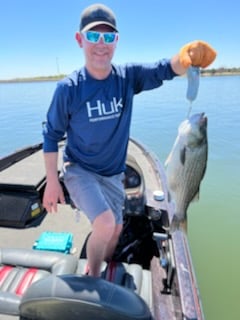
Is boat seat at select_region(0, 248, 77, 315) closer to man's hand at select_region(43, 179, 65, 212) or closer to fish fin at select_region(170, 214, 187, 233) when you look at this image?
man's hand at select_region(43, 179, 65, 212)

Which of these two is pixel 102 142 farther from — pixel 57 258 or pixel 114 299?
pixel 114 299

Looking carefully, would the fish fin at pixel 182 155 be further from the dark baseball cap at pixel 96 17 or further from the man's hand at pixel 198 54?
the dark baseball cap at pixel 96 17

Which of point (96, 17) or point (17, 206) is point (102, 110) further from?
point (17, 206)

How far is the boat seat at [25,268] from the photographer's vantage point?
2051 mm

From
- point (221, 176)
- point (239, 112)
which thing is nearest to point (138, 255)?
point (221, 176)

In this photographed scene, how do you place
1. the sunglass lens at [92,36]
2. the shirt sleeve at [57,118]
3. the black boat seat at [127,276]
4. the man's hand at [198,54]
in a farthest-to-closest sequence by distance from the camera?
the black boat seat at [127,276], the shirt sleeve at [57,118], the sunglass lens at [92,36], the man's hand at [198,54]

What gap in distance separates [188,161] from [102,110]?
2.19ft

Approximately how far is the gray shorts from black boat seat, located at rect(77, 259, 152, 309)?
336mm

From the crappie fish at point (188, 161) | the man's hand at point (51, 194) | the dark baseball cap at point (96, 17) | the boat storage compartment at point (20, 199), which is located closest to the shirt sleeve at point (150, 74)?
the dark baseball cap at point (96, 17)

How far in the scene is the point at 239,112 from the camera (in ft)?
53.6

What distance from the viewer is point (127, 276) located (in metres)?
2.25

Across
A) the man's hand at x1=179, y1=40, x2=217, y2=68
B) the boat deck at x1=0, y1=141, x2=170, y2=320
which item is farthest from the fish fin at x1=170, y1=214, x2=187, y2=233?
the boat deck at x1=0, y1=141, x2=170, y2=320

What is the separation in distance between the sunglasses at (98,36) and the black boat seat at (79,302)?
1.33m

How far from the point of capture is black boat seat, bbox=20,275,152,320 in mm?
1399
